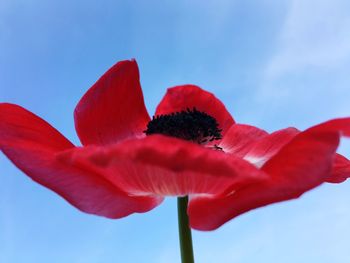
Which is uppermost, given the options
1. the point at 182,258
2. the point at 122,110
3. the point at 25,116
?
the point at 122,110

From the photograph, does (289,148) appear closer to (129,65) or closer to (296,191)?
(296,191)

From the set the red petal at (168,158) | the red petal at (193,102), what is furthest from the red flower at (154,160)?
the red petal at (193,102)

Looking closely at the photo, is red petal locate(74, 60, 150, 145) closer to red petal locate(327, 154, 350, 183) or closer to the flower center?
the flower center

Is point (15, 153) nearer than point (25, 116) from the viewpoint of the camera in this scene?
Yes

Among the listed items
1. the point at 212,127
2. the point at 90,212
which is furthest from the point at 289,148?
the point at 212,127

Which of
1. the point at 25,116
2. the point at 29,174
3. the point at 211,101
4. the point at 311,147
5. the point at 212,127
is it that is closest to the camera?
the point at 311,147

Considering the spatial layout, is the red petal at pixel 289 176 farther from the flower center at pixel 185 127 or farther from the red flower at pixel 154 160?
the flower center at pixel 185 127

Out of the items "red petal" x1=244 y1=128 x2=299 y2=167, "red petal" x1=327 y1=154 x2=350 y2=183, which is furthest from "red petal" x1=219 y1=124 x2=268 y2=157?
"red petal" x1=327 y1=154 x2=350 y2=183
